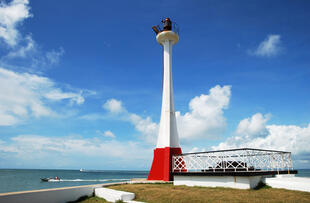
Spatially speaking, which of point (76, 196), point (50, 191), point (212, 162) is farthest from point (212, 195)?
point (50, 191)

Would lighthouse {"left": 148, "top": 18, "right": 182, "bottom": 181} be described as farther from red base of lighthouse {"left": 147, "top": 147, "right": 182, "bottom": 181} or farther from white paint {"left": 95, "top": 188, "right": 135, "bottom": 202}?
white paint {"left": 95, "top": 188, "right": 135, "bottom": 202}

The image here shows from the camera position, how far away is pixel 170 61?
20.1 metres

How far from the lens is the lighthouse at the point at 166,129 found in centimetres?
1723

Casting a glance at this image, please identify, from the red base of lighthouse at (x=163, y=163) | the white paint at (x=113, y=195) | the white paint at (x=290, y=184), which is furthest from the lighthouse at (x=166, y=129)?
the white paint at (x=290, y=184)

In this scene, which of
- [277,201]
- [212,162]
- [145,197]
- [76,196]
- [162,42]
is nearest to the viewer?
[277,201]

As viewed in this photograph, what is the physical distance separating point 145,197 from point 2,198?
20.2 ft

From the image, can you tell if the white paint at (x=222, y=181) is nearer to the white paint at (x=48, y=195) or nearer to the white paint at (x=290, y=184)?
the white paint at (x=290, y=184)

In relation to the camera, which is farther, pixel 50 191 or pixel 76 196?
pixel 76 196

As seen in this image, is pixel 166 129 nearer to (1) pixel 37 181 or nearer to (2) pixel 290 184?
(2) pixel 290 184

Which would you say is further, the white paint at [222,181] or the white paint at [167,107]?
the white paint at [167,107]

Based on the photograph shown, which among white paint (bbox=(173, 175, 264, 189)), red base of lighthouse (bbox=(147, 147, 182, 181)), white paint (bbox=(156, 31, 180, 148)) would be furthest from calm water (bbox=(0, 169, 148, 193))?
white paint (bbox=(173, 175, 264, 189))

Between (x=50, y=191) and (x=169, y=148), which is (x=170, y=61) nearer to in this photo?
(x=169, y=148)

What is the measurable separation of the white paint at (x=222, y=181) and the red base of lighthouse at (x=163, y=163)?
2319 mm

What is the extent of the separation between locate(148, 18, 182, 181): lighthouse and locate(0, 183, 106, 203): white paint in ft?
20.9
